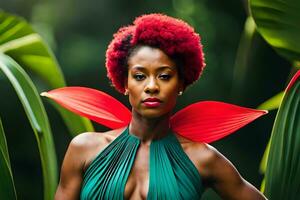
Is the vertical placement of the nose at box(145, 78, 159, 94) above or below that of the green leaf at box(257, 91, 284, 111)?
above

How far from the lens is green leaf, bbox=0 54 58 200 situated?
1495 mm

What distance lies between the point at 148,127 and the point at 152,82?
102 mm

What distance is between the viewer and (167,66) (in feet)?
4.02

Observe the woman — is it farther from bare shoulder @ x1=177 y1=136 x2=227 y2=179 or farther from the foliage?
the foliage

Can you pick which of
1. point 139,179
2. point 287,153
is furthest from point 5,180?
point 287,153

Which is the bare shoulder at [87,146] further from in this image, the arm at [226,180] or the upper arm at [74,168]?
the arm at [226,180]

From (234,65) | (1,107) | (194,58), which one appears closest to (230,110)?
(194,58)

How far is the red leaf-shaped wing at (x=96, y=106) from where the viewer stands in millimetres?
1328

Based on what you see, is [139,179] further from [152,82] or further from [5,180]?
[5,180]

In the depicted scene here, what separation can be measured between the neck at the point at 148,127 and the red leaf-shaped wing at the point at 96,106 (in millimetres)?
56

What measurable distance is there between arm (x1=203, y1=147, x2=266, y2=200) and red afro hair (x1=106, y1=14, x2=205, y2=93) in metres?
0.16

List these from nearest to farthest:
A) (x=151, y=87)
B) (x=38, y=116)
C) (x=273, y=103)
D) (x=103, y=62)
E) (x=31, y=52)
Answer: (x=151, y=87)
(x=38, y=116)
(x=31, y=52)
(x=273, y=103)
(x=103, y=62)

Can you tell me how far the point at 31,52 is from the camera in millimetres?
1700

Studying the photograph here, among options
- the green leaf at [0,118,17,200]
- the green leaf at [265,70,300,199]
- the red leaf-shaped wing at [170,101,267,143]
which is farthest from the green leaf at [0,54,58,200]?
the green leaf at [265,70,300,199]
